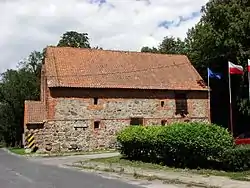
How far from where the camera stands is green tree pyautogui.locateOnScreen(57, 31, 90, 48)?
74.9m

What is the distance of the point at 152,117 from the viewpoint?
44438 millimetres

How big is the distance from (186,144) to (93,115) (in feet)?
74.0

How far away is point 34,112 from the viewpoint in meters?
43.5

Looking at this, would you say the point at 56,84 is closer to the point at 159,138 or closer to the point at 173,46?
the point at 159,138

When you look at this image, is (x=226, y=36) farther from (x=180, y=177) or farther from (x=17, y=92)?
(x=17, y=92)

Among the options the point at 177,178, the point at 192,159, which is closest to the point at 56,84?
the point at 192,159

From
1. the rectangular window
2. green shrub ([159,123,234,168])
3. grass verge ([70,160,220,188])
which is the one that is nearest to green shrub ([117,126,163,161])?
green shrub ([159,123,234,168])

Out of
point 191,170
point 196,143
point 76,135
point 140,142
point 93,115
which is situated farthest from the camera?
point 93,115

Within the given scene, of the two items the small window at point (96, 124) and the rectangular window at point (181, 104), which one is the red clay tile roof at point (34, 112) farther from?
the rectangular window at point (181, 104)

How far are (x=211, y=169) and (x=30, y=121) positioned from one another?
26.2m

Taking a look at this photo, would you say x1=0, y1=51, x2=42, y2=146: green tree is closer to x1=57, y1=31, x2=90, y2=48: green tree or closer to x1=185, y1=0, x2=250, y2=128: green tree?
x1=57, y1=31, x2=90, y2=48: green tree

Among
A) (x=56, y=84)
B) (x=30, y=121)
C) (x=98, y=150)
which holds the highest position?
(x=56, y=84)

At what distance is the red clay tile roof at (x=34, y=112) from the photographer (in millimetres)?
42812

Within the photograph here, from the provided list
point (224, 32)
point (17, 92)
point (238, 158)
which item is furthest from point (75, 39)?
point (238, 158)
